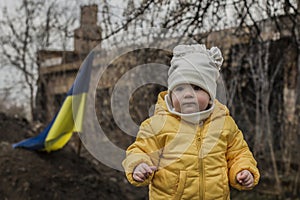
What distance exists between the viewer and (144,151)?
211 cm

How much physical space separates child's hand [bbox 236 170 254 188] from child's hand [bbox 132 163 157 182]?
1.21 ft

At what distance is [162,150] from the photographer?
84.4 inches

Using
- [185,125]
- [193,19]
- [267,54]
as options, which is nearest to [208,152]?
[185,125]

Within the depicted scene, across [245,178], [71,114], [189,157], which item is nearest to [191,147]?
[189,157]

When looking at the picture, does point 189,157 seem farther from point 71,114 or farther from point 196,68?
point 71,114

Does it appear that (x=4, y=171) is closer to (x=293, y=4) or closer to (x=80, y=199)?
(x=80, y=199)

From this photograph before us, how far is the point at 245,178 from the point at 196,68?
0.53 m

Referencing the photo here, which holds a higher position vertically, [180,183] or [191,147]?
[191,147]

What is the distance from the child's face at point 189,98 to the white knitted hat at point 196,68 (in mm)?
23

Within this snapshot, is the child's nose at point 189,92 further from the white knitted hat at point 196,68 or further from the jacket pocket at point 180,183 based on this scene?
the jacket pocket at point 180,183

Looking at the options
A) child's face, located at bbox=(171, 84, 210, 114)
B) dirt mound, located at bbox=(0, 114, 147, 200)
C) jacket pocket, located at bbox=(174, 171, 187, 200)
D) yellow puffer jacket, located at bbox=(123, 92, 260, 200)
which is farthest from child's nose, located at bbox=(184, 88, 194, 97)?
dirt mound, located at bbox=(0, 114, 147, 200)

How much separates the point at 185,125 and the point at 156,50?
12.6 ft

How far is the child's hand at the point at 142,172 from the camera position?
6.55ft

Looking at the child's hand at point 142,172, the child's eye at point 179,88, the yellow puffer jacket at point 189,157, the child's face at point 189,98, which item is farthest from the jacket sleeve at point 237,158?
the child's hand at point 142,172
